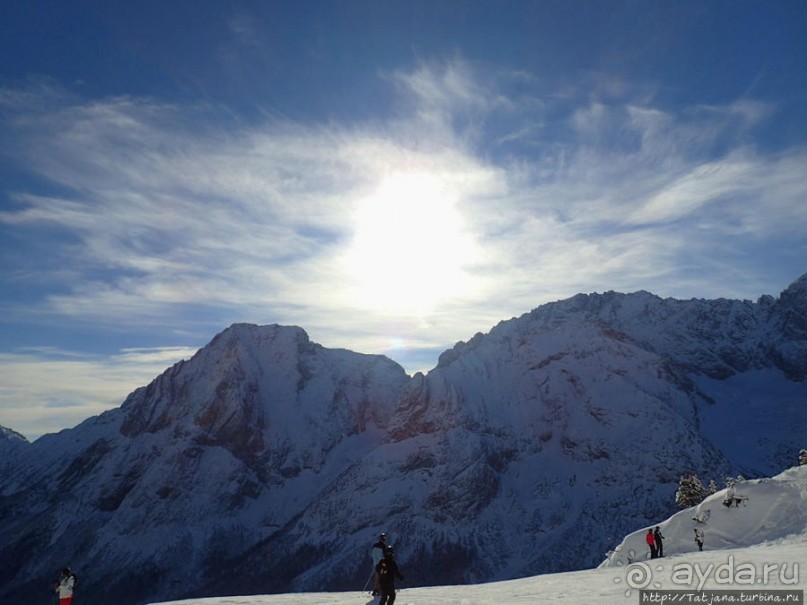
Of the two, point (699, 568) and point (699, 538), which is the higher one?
point (699, 568)

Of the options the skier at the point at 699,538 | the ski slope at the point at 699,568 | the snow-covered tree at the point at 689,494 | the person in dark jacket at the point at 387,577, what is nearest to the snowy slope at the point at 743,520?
the ski slope at the point at 699,568

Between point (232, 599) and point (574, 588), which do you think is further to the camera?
point (232, 599)

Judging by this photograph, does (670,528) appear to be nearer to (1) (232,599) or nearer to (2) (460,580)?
(1) (232,599)

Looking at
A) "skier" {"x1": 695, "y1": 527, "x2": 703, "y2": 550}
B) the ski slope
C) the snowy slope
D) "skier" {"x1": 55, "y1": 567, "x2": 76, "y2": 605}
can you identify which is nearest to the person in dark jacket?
the ski slope

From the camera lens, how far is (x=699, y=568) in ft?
84.2

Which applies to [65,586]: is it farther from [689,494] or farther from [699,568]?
[689,494]

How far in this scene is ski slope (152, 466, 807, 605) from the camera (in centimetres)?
Result: 2192

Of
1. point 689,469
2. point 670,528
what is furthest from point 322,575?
point 670,528

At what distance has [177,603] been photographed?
82.7 feet

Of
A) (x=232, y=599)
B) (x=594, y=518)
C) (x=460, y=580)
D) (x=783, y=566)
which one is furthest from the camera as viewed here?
(x=594, y=518)

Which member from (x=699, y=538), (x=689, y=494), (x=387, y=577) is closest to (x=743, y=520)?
(x=699, y=538)

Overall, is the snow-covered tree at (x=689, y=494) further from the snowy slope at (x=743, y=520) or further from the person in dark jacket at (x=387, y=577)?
the person in dark jacket at (x=387, y=577)

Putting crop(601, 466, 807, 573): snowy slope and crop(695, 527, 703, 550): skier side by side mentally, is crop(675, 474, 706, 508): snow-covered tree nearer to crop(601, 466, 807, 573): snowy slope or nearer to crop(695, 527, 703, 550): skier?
crop(601, 466, 807, 573): snowy slope

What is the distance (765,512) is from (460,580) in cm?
16171
